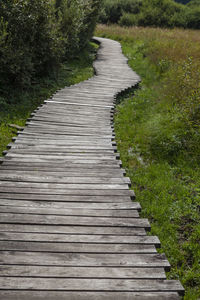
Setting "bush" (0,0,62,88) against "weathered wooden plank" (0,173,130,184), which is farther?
"bush" (0,0,62,88)

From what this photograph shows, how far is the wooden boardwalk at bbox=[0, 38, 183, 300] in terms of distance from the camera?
99.0 inches

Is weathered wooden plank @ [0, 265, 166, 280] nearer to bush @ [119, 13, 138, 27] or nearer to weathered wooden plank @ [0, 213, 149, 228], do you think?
weathered wooden plank @ [0, 213, 149, 228]

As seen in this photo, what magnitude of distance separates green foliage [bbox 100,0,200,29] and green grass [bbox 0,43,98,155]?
64.6ft

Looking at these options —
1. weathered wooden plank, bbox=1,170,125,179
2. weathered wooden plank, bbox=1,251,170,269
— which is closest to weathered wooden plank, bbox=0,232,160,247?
weathered wooden plank, bbox=1,251,170,269

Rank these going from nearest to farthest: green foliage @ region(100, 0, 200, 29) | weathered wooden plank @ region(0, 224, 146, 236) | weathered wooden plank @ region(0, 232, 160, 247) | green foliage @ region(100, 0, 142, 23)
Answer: weathered wooden plank @ region(0, 232, 160, 247) < weathered wooden plank @ region(0, 224, 146, 236) < green foliage @ region(100, 0, 200, 29) < green foliage @ region(100, 0, 142, 23)

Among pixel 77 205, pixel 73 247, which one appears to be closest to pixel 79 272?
pixel 73 247

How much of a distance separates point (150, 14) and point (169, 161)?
29391 mm

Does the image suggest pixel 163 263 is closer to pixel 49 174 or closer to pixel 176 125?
pixel 49 174

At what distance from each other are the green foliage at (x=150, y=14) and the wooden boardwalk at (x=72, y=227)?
2812 cm

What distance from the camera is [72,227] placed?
10.8 ft

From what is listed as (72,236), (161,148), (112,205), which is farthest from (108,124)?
(72,236)

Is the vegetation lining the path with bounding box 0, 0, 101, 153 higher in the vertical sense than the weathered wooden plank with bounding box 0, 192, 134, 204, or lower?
higher

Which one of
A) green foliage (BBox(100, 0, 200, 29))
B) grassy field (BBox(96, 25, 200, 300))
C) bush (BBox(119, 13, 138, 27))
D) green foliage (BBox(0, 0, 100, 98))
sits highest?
green foliage (BBox(100, 0, 200, 29))

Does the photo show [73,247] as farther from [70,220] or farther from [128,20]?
Answer: [128,20]
